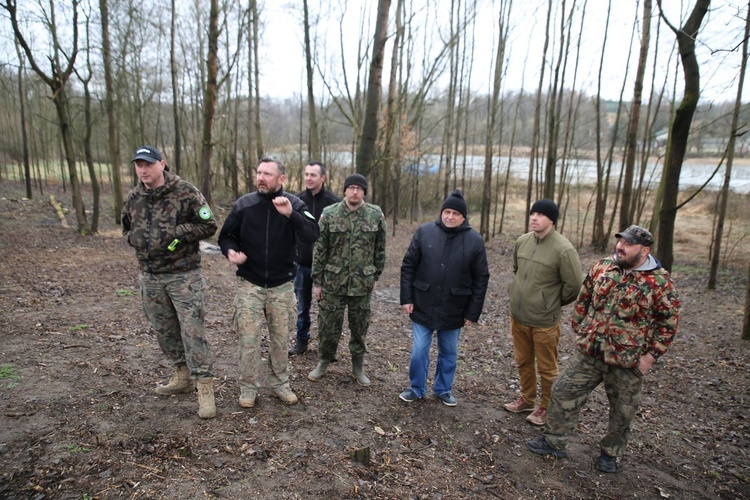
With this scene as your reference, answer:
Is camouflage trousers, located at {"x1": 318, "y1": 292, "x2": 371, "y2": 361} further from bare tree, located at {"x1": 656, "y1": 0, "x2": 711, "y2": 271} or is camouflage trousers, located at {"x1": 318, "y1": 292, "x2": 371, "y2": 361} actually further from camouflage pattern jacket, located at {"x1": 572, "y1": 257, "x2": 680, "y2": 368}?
bare tree, located at {"x1": 656, "y1": 0, "x2": 711, "y2": 271}

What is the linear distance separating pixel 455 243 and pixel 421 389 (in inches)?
57.8

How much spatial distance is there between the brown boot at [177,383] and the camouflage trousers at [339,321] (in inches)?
50.1

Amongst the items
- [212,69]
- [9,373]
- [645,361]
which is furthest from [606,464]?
[212,69]

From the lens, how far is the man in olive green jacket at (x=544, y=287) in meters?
3.75

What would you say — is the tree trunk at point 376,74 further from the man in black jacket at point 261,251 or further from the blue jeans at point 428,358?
the blue jeans at point 428,358

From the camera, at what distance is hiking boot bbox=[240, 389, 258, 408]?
3688mm

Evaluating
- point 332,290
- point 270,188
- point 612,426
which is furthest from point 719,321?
point 270,188

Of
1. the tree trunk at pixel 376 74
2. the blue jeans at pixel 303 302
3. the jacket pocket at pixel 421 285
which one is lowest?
the blue jeans at pixel 303 302

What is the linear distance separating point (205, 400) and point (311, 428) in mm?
878

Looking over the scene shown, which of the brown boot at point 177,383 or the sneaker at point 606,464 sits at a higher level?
the brown boot at point 177,383

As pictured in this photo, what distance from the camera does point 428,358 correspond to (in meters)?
4.13

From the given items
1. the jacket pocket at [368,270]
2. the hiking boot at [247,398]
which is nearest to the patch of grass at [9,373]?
the hiking boot at [247,398]

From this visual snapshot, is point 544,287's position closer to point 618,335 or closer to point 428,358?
point 618,335

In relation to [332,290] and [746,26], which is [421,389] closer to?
[332,290]
